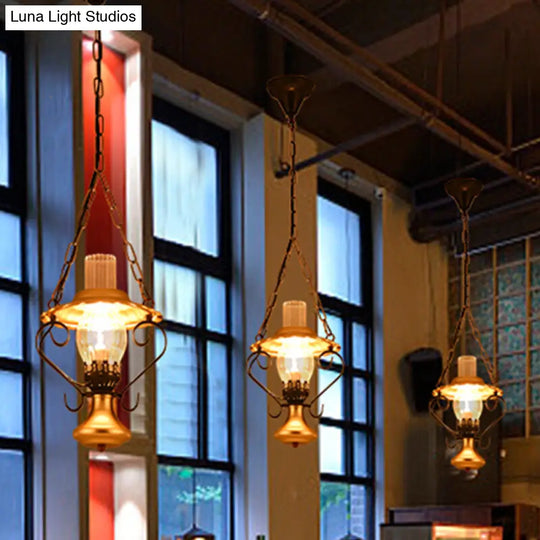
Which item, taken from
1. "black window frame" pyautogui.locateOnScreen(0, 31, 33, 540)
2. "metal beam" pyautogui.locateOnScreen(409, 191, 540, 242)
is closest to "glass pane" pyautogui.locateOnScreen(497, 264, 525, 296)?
"metal beam" pyautogui.locateOnScreen(409, 191, 540, 242)

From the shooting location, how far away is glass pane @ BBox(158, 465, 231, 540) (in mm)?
7914

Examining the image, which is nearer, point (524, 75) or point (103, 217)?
point (103, 217)

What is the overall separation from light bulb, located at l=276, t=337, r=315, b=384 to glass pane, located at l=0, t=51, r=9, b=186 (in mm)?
3144

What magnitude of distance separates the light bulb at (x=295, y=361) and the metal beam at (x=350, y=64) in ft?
8.14

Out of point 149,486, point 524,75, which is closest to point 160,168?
point 149,486

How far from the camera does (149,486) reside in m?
7.00

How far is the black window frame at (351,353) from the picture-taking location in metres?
10.1

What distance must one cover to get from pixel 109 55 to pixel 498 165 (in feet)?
10.8

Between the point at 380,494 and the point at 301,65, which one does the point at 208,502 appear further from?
the point at 301,65

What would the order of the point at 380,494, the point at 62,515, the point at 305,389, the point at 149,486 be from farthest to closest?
the point at 380,494 → the point at 149,486 → the point at 62,515 → the point at 305,389

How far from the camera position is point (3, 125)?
7035mm

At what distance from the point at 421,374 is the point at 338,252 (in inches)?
60.5

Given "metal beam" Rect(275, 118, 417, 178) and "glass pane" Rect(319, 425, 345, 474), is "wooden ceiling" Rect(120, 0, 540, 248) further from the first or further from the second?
"glass pane" Rect(319, 425, 345, 474)

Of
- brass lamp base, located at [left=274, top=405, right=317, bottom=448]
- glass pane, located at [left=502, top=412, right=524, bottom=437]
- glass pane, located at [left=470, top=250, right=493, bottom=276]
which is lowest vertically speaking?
glass pane, located at [left=502, top=412, right=524, bottom=437]
